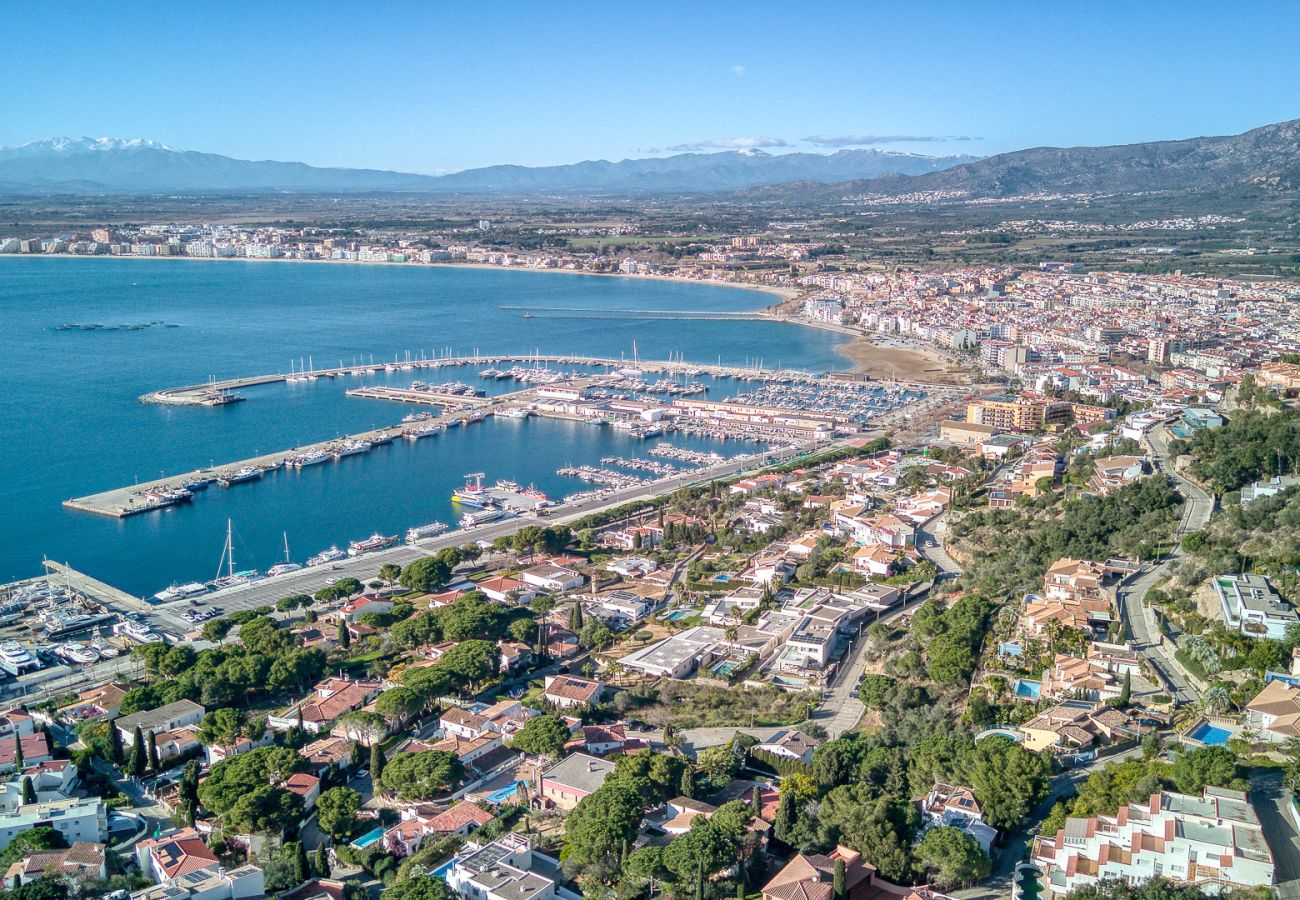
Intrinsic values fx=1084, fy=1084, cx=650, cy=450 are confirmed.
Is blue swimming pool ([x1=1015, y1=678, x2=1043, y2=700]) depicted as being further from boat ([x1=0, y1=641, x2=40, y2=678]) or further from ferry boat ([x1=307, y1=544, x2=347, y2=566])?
boat ([x1=0, y1=641, x2=40, y2=678])

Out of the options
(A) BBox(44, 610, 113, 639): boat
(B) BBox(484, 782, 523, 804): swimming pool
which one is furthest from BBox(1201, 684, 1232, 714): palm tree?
(A) BBox(44, 610, 113, 639): boat

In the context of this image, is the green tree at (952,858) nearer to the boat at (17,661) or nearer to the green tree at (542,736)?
the green tree at (542,736)

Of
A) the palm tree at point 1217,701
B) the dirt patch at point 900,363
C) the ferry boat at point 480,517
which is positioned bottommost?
the ferry boat at point 480,517

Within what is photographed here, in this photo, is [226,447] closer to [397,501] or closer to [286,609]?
[397,501]

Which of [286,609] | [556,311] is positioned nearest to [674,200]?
[556,311]

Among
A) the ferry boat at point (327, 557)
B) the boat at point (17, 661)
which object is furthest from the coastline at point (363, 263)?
the boat at point (17, 661)

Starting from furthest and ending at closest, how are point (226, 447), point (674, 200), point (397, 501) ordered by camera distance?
point (674, 200), point (226, 447), point (397, 501)

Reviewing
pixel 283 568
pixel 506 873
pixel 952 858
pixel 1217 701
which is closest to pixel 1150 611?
pixel 1217 701
